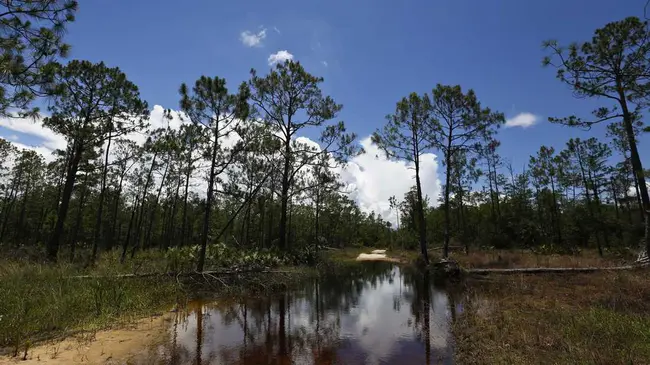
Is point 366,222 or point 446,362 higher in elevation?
point 366,222

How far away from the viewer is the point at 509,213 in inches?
1713

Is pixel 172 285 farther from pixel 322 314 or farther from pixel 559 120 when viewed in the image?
pixel 559 120

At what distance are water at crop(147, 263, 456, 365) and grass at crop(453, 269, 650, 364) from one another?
0.88 meters

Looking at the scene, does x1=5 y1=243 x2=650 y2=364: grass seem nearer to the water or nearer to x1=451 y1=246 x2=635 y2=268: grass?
the water

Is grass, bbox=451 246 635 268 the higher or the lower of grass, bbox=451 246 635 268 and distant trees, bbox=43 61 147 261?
the lower

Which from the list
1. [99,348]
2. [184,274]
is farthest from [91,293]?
[184,274]

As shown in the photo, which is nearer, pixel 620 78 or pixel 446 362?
pixel 446 362

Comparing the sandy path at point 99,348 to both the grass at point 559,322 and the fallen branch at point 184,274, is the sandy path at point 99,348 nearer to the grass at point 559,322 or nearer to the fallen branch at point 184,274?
the fallen branch at point 184,274

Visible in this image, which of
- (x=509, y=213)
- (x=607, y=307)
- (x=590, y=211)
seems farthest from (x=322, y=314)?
(x=509, y=213)

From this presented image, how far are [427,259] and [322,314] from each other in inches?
615

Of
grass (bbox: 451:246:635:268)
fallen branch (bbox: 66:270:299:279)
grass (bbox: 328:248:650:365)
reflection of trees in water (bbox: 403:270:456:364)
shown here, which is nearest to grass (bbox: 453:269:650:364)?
grass (bbox: 328:248:650:365)

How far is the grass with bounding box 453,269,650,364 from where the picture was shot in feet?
19.7

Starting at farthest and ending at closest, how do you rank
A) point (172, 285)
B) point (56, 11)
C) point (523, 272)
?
point (523, 272)
point (172, 285)
point (56, 11)

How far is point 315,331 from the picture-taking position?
10.2m
